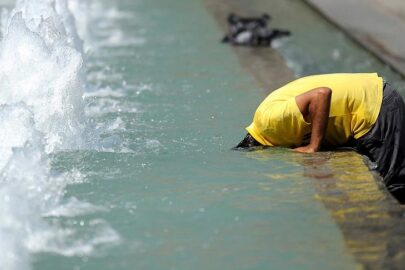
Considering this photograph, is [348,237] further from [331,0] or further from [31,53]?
[331,0]

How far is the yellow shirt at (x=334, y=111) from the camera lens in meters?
6.72

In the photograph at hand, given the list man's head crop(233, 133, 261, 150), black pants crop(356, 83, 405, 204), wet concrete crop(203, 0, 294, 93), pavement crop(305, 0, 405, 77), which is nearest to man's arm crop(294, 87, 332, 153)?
black pants crop(356, 83, 405, 204)

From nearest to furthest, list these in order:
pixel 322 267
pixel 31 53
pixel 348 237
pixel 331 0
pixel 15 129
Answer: pixel 322 267 < pixel 348 237 < pixel 15 129 < pixel 31 53 < pixel 331 0

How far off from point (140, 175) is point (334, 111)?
49.9 inches

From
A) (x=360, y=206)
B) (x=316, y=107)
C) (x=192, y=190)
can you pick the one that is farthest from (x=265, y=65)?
(x=360, y=206)

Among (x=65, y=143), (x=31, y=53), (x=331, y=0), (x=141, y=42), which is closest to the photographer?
(x=65, y=143)

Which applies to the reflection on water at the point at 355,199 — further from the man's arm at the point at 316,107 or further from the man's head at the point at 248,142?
the man's arm at the point at 316,107

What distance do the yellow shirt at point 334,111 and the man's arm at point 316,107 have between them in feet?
0.13

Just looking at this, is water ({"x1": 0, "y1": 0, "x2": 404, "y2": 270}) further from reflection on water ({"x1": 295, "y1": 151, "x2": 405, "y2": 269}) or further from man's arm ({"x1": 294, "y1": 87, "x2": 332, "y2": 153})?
man's arm ({"x1": 294, "y1": 87, "x2": 332, "y2": 153})

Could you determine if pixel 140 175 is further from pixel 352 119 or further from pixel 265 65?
pixel 265 65

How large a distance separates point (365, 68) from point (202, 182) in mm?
5842

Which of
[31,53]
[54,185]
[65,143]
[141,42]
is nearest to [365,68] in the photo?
[141,42]

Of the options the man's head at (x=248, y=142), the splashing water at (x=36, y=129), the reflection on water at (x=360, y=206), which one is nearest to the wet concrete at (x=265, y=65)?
the splashing water at (x=36, y=129)

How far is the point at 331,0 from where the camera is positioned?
54.5 ft
